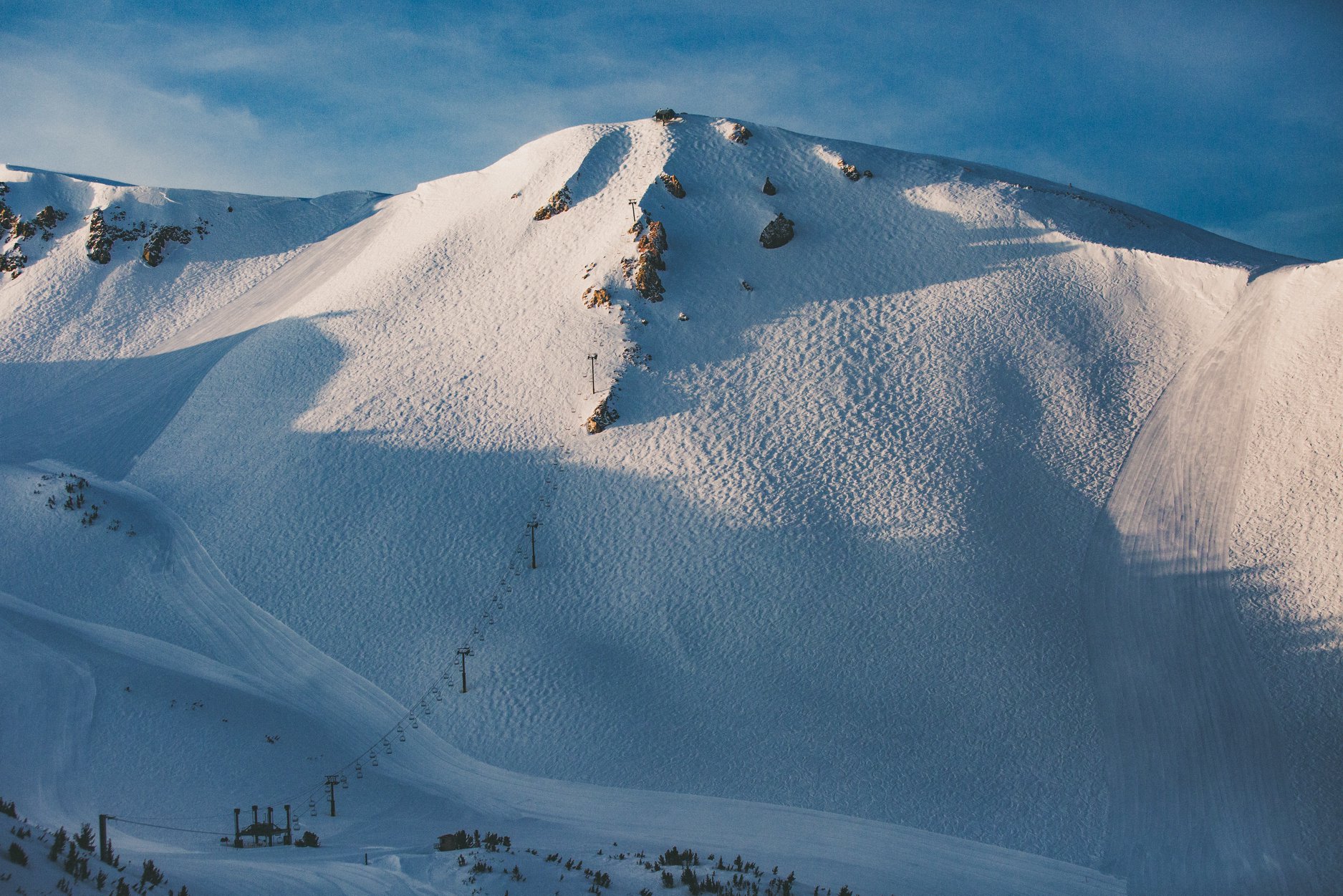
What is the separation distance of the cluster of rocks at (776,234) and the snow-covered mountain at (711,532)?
0.80 meters

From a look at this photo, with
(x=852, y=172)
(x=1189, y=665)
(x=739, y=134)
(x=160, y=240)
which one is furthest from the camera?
(x=160, y=240)

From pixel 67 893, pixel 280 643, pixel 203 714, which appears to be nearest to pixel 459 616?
pixel 280 643

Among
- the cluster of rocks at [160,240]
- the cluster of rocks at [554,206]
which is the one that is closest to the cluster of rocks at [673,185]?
the cluster of rocks at [554,206]

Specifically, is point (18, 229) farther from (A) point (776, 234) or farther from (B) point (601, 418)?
(A) point (776, 234)

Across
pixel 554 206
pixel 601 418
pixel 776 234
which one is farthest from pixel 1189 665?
pixel 554 206

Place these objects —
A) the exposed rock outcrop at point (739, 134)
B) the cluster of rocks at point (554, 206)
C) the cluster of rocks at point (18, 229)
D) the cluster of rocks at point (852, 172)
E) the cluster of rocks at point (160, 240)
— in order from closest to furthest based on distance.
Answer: the cluster of rocks at point (554, 206), the cluster of rocks at point (852, 172), the exposed rock outcrop at point (739, 134), the cluster of rocks at point (160, 240), the cluster of rocks at point (18, 229)

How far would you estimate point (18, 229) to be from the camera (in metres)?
53.5

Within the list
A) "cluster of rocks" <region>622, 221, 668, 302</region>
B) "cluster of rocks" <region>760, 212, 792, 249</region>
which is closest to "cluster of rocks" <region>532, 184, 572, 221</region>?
"cluster of rocks" <region>622, 221, 668, 302</region>

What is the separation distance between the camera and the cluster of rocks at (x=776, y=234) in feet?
146

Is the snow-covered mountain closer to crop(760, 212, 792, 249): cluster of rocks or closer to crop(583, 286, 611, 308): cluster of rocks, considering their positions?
crop(583, 286, 611, 308): cluster of rocks

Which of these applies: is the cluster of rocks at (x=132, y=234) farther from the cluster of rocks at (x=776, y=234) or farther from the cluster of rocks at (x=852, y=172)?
the cluster of rocks at (x=852, y=172)

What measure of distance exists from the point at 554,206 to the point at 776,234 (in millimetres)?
13798

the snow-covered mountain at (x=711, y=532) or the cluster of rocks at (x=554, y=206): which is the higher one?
the cluster of rocks at (x=554, y=206)

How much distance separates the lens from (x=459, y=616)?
2925cm
